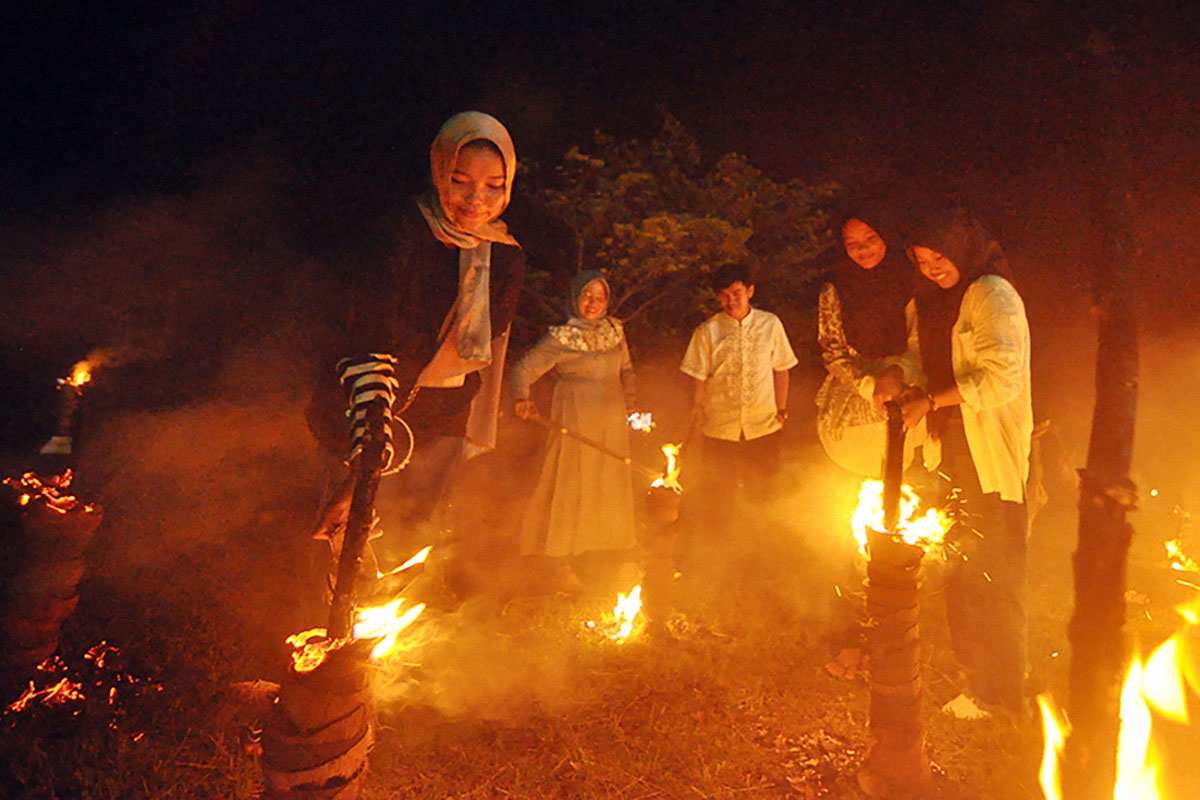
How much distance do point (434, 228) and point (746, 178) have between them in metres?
5.78

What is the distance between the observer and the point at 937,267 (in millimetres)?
3812

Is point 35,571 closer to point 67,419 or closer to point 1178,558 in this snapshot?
point 67,419

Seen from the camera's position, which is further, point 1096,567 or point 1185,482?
point 1185,482

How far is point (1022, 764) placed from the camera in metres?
3.54

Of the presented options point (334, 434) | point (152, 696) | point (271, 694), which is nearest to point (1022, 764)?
point (271, 694)

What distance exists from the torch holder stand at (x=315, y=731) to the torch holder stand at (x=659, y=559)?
3288 mm

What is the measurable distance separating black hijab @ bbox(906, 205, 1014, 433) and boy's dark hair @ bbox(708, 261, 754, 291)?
2.20 metres

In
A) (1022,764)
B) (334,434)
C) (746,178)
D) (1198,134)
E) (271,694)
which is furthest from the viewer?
(746,178)

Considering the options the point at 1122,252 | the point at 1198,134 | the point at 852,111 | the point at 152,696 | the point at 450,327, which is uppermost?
the point at 852,111

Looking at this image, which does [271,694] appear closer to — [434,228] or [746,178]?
[434,228]

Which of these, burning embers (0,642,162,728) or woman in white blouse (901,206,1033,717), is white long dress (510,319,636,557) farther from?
burning embers (0,642,162,728)

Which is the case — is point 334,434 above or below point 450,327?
below

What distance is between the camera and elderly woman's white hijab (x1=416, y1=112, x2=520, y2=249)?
338 cm

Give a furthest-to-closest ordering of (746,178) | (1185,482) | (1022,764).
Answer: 1. (746,178)
2. (1185,482)
3. (1022,764)
